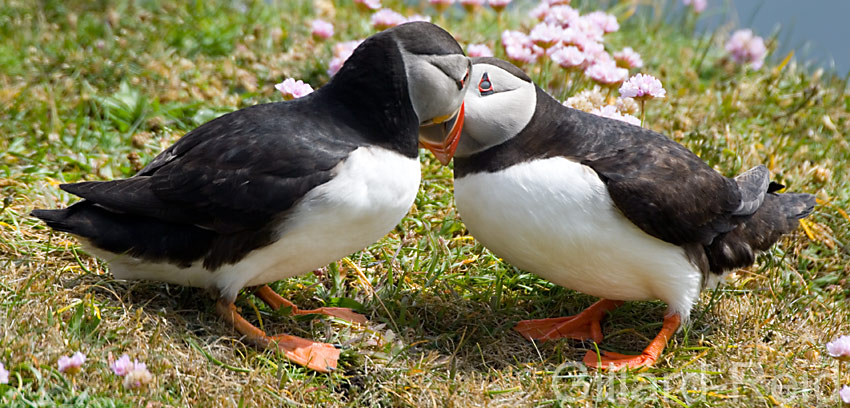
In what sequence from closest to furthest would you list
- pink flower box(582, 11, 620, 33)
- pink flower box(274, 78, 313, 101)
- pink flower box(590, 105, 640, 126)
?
1. pink flower box(274, 78, 313, 101)
2. pink flower box(590, 105, 640, 126)
3. pink flower box(582, 11, 620, 33)

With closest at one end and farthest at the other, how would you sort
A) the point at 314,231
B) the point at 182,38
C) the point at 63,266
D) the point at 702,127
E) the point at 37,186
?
the point at 314,231, the point at 63,266, the point at 37,186, the point at 702,127, the point at 182,38

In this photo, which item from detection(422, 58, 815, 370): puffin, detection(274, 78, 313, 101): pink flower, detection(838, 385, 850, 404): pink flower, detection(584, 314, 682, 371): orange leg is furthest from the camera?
detection(274, 78, 313, 101): pink flower

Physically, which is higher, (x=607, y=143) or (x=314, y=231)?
(x=607, y=143)

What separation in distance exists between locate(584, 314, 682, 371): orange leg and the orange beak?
3.48 ft

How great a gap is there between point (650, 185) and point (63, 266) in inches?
102

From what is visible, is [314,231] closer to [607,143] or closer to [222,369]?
[222,369]

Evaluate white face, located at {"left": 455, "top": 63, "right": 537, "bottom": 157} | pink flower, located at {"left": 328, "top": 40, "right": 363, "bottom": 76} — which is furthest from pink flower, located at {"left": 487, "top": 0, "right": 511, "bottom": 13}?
white face, located at {"left": 455, "top": 63, "right": 537, "bottom": 157}

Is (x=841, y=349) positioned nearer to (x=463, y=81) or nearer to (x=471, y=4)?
(x=463, y=81)

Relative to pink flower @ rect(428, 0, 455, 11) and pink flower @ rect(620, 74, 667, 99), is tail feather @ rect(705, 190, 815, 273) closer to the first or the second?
pink flower @ rect(620, 74, 667, 99)

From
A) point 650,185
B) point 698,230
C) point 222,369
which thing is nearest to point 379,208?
point 222,369

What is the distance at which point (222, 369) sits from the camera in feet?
12.0

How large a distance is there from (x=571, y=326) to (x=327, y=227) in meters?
1.35

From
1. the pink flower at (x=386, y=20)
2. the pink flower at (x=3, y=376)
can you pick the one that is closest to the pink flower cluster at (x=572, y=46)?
the pink flower at (x=386, y=20)

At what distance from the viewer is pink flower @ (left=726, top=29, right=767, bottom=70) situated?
22.7ft
